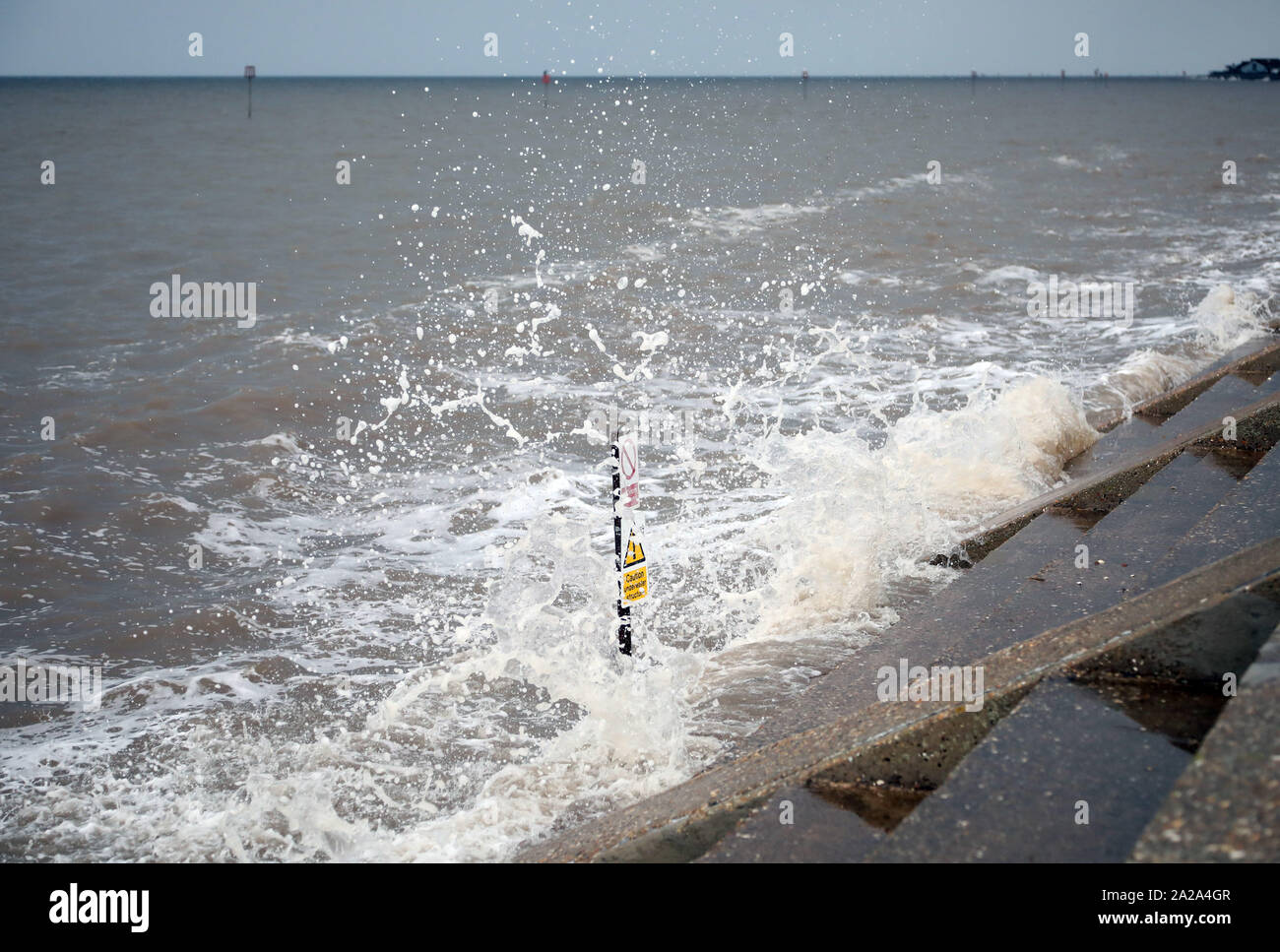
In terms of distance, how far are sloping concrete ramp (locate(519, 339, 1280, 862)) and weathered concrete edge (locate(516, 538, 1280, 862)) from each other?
12mm

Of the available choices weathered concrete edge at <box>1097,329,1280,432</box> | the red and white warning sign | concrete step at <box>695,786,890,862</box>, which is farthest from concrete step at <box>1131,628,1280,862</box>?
weathered concrete edge at <box>1097,329,1280,432</box>

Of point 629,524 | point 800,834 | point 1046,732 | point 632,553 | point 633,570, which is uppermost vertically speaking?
point 629,524

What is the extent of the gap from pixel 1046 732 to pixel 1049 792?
380 mm

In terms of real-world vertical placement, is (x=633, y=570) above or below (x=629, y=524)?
below

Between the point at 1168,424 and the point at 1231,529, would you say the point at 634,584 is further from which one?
the point at 1168,424

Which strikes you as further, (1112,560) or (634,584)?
(634,584)

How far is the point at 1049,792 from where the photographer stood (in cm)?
369

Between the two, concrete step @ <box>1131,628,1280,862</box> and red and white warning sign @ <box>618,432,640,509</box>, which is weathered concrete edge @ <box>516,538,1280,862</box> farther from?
red and white warning sign @ <box>618,432,640,509</box>

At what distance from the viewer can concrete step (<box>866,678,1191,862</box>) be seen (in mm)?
3455

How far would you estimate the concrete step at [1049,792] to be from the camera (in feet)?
11.3

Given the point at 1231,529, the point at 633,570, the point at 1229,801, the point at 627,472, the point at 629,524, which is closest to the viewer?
the point at 1229,801

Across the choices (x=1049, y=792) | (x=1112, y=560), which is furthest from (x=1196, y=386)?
(x=1049, y=792)

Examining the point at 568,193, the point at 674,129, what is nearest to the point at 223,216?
the point at 568,193

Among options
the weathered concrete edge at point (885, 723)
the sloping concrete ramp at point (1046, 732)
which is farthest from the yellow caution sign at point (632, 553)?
the weathered concrete edge at point (885, 723)
